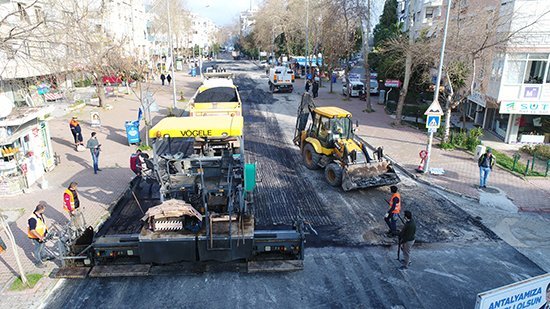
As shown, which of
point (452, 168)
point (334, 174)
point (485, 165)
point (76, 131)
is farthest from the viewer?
point (76, 131)

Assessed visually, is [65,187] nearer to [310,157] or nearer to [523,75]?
[310,157]

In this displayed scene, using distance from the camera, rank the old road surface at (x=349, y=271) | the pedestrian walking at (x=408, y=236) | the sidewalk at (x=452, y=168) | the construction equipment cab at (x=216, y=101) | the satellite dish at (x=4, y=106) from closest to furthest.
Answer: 1. the old road surface at (x=349, y=271)
2. the pedestrian walking at (x=408, y=236)
3. the satellite dish at (x=4, y=106)
4. the sidewalk at (x=452, y=168)
5. the construction equipment cab at (x=216, y=101)

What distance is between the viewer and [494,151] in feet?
54.5

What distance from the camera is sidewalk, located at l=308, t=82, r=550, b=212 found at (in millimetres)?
12148

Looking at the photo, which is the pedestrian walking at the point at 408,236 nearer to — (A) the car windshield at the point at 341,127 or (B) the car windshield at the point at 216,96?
(A) the car windshield at the point at 341,127

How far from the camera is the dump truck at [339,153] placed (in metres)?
11.9

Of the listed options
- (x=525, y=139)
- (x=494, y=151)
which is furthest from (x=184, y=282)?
(x=525, y=139)

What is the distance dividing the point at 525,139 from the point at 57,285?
63.1 feet

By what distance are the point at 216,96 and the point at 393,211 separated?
1128cm

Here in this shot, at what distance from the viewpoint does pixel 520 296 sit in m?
5.61

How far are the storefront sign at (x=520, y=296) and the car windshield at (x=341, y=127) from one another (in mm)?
8098

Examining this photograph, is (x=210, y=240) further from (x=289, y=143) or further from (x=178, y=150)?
(x=289, y=143)

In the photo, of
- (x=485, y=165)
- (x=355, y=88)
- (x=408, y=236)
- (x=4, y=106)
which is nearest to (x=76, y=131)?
(x=4, y=106)

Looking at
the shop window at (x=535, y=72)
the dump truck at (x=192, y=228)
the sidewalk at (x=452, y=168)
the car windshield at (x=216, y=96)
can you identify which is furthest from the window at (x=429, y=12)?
the dump truck at (x=192, y=228)
